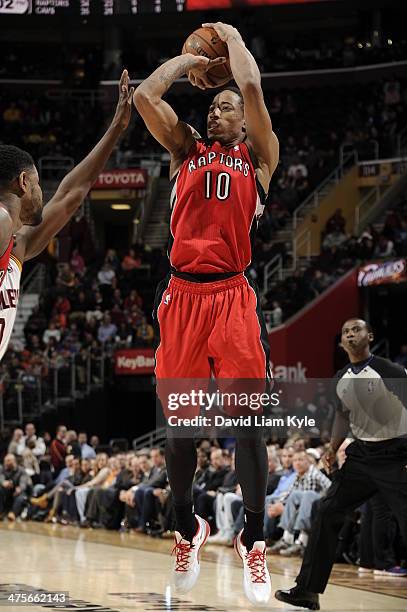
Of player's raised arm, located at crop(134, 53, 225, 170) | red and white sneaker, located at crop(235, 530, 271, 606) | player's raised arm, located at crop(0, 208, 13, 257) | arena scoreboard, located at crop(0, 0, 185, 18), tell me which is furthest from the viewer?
arena scoreboard, located at crop(0, 0, 185, 18)

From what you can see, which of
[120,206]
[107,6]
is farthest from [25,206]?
[120,206]

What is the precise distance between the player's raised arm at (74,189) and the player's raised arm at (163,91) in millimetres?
222

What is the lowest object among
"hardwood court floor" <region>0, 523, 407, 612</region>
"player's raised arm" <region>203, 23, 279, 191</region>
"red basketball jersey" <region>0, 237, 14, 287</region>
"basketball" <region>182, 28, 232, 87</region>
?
"hardwood court floor" <region>0, 523, 407, 612</region>

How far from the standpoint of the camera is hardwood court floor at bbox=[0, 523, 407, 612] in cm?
880

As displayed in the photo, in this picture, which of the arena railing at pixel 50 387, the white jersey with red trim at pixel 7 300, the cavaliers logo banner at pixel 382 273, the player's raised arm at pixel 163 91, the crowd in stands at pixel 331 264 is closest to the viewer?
the white jersey with red trim at pixel 7 300

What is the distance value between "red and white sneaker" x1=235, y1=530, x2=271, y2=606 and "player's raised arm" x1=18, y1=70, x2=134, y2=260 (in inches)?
75.5

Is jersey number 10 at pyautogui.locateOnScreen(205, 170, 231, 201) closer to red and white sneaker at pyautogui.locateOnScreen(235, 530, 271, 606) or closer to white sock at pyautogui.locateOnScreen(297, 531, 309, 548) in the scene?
red and white sneaker at pyautogui.locateOnScreen(235, 530, 271, 606)

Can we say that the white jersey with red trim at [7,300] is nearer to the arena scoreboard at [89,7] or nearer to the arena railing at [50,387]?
the arena railing at [50,387]

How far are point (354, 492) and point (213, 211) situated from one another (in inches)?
141

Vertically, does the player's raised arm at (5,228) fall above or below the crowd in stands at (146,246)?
below

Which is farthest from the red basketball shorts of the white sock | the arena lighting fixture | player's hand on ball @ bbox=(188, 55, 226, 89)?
the arena lighting fixture

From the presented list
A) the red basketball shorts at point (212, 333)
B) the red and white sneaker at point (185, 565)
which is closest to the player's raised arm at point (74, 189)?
the red basketball shorts at point (212, 333)

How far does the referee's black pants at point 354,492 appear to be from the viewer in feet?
27.6

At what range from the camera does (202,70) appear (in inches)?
227
